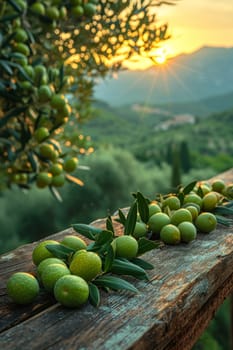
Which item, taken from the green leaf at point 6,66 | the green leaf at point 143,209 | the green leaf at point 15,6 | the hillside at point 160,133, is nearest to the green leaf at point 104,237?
the green leaf at point 143,209

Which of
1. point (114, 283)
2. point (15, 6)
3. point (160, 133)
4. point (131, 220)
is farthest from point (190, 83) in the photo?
point (114, 283)

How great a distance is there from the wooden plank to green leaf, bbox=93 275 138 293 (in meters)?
0.02

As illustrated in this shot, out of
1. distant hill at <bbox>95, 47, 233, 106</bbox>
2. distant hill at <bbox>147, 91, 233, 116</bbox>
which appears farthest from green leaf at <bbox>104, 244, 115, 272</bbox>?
distant hill at <bbox>95, 47, 233, 106</bbox>

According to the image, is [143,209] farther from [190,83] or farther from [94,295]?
[190,83]

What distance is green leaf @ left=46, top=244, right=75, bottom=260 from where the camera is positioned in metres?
1.09

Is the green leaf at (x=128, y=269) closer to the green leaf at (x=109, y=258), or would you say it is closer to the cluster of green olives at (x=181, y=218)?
the green leaf at (x=109, y=258)

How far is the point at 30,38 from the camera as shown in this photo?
2.28 meters

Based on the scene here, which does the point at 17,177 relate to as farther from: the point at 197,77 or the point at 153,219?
the point at 197,77

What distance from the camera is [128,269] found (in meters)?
1.06

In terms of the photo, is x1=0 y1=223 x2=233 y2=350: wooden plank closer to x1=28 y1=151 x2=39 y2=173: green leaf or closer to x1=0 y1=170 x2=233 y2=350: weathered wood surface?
x1=0 y1=170 x2=233 y2=350: weathered wood surface

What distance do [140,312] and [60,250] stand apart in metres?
0.28

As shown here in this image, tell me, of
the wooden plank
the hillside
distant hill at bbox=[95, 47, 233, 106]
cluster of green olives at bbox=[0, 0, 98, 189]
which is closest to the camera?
the wooden plank

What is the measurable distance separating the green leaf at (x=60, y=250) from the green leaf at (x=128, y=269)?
110 millimetres

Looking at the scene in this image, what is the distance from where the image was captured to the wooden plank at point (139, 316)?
80 cm
